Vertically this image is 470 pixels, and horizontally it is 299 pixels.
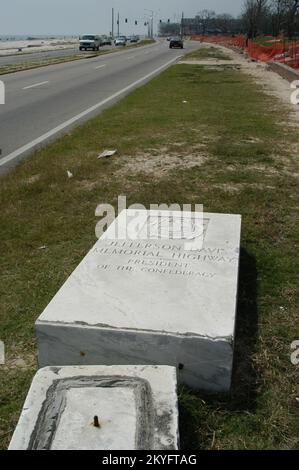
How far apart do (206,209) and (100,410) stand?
3537 millimetres

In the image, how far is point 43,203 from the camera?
5734 millimetres

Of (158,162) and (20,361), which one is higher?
(158,162)

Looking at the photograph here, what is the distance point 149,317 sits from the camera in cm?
286

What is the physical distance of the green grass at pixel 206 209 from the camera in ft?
8.85

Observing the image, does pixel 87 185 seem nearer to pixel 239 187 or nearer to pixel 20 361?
pixel 239 187

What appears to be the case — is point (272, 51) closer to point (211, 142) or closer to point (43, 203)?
point (211, 142)

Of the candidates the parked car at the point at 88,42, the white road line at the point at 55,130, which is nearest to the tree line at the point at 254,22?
the parked car at the point at 88,42

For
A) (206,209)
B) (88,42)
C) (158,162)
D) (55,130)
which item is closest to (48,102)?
(55,130)

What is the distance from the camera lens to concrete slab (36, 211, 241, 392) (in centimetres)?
274

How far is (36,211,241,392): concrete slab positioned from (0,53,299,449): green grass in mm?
224

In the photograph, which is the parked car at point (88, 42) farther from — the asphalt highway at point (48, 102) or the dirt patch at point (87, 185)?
the dirt patch at point (87, 185)

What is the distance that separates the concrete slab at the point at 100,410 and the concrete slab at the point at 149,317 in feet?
0.72

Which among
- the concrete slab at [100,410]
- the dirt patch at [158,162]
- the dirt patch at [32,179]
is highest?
the concrete slab at [100,410]

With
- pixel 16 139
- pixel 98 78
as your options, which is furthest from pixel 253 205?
pixel 98 78
